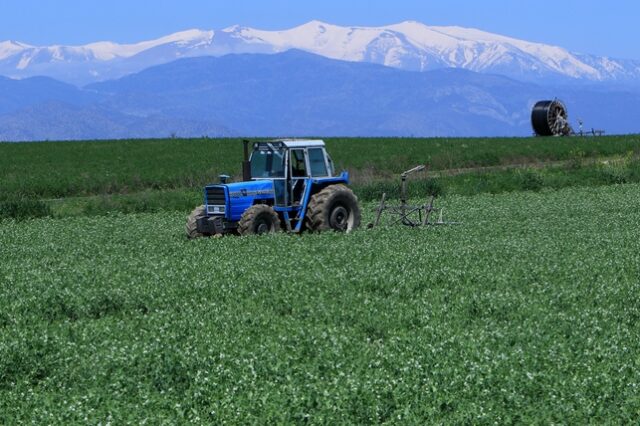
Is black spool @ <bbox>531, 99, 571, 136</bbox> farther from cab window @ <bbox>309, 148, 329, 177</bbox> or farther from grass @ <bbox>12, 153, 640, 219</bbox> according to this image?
cab window @ <bbox>309, 148, 329, 177</bbox>

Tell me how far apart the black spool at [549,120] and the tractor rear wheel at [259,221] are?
6161 centimetres

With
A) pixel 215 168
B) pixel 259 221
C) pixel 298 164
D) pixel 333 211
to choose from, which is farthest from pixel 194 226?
pixel 215 168

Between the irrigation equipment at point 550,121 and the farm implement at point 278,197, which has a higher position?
the irrigation equipment at point 550,121

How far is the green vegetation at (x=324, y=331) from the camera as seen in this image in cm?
1073

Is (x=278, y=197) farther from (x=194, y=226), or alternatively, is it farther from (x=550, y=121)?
(x=550, y=121)

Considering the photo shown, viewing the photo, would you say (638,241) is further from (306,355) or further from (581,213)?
(306,355)

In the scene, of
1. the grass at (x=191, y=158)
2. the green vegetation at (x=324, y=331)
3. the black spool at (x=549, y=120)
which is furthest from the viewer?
the black spool at (x=549, y=120)

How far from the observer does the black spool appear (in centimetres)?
8331

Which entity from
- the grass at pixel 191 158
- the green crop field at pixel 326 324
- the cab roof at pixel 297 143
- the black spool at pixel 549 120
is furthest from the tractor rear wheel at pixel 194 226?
the black spool at pixel 549 120

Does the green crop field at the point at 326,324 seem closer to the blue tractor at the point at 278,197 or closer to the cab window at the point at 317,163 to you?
the blue tractor at the point at 278,197

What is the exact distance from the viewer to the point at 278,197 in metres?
25.6

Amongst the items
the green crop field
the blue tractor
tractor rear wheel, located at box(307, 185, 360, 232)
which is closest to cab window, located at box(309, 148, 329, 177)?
the blue tractor

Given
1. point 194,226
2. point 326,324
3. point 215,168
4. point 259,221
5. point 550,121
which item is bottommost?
point 326,324

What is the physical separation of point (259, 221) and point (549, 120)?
2449 inches
